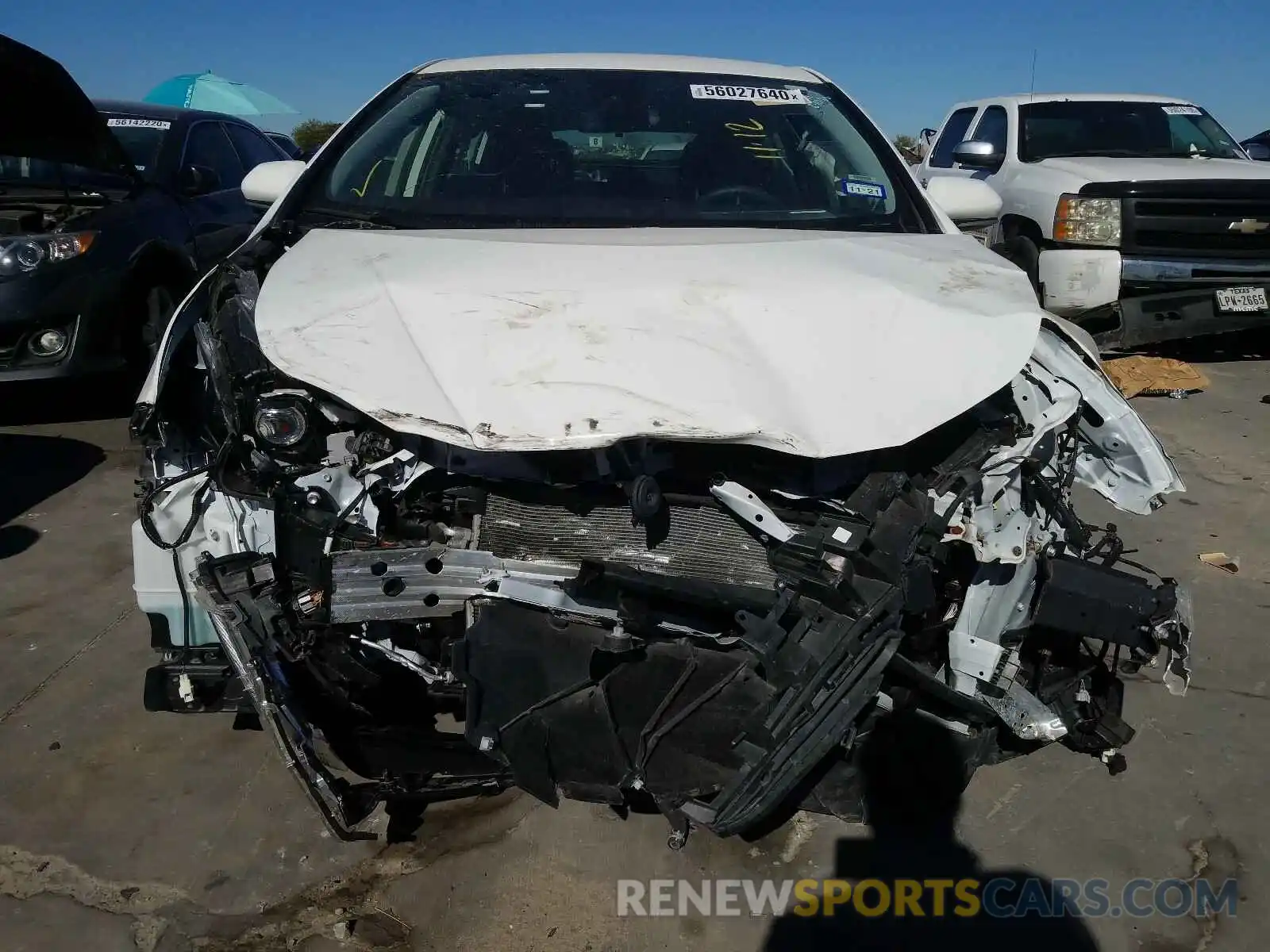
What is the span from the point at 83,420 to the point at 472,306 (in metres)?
4.74


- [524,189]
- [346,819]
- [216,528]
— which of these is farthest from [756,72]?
[346,819]

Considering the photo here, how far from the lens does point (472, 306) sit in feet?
7.48

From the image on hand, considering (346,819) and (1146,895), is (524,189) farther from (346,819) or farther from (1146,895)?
(1146,895)

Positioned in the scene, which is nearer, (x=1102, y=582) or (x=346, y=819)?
(x=346, y=819)

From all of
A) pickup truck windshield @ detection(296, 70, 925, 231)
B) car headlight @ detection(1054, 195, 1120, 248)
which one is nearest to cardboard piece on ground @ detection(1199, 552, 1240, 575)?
pickup truck windshield @ detection(296, 70, 925, 231)

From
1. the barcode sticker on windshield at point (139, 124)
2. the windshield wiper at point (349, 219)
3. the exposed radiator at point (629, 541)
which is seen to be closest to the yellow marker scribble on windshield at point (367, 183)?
the windshield wiper at point (349, 219)

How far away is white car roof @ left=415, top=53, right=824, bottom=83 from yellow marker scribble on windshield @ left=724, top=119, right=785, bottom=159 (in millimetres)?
351

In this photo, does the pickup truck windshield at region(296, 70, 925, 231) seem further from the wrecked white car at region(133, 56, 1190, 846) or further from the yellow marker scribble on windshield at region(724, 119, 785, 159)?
the wrecked white car at region(133, 56, 1190, 846)

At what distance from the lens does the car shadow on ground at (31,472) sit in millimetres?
4411

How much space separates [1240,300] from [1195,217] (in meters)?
0.65

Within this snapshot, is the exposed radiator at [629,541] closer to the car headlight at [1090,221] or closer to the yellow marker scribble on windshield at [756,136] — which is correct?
the yellow marker scribble on windshield at [756,136]

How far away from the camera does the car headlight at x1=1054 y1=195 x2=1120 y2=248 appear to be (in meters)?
6.87

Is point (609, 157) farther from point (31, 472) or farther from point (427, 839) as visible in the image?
point (31, 472)

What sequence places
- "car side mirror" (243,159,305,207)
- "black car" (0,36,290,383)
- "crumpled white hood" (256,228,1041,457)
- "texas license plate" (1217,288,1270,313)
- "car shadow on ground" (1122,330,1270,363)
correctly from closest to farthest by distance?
1. "crumpled white hood" (256,228,1041,457)
2. "car side mirror" (243,159,305,207)
3. "black car" (0,36,290,383)
4. "texas license plate" (1217,288,1270,313)
5. "car shadow on ground" (1122,330,1270,363)
